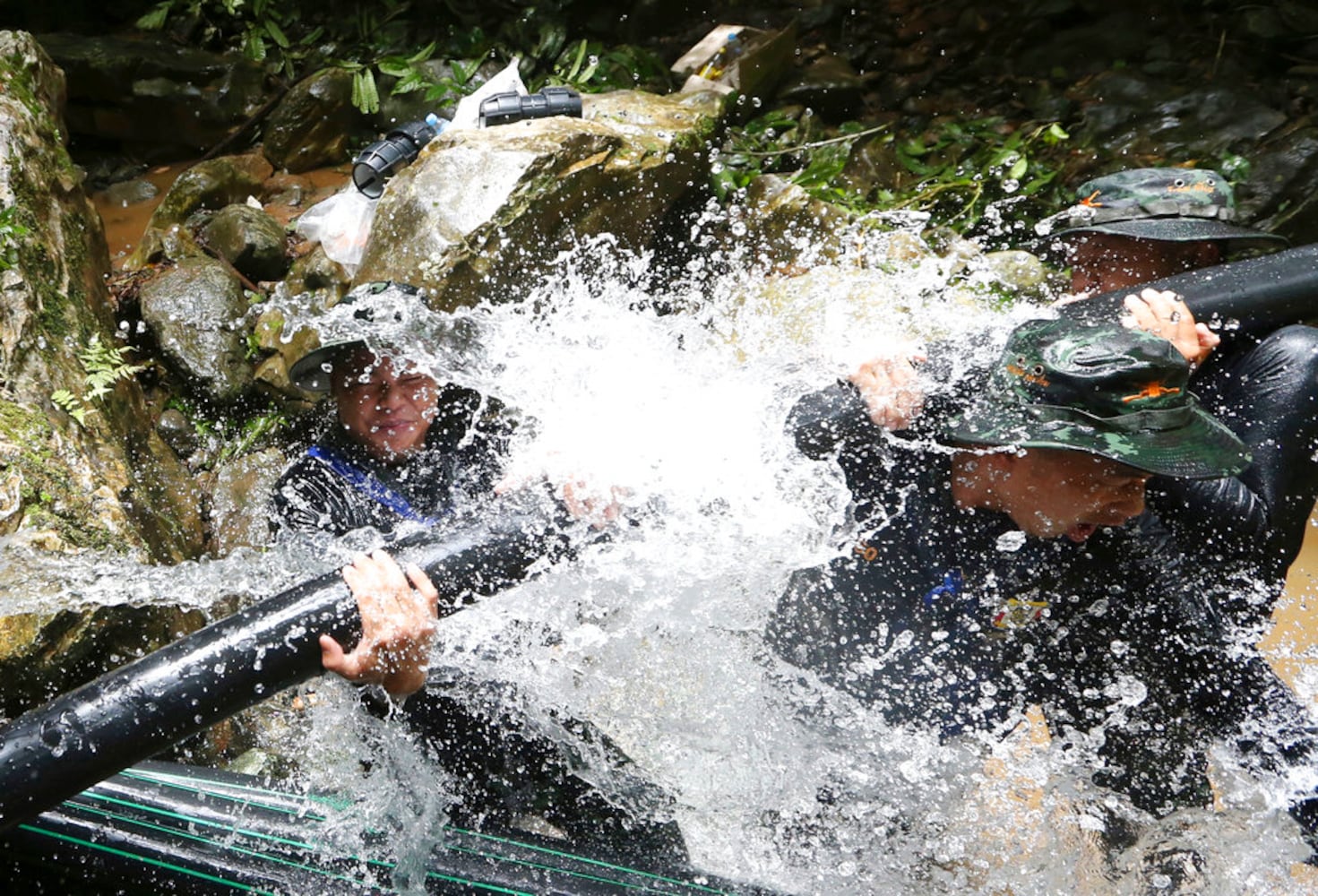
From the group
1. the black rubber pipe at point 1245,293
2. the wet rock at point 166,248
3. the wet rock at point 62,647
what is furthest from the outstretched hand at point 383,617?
the wet rock at point 166,248

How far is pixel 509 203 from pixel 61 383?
5.85ft

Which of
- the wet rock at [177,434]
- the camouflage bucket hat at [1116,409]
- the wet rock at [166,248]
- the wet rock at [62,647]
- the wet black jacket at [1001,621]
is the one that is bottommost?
the wet rock at [177,434]

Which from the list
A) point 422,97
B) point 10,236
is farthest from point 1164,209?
point 422,97

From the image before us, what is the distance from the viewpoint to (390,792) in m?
2.32

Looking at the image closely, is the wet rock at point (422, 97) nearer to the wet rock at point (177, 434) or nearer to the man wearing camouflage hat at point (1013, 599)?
the wet rock at point (177, 434)

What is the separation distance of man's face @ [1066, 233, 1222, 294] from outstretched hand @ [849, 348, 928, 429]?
74cm

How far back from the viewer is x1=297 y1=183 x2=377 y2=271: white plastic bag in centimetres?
497

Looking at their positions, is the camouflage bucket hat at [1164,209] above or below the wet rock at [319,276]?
above

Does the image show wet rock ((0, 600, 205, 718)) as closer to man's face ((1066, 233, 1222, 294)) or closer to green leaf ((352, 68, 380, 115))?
man's face ((1066, 233, 1222, 294))

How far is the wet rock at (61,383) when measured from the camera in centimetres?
279

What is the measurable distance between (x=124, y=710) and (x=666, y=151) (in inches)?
146

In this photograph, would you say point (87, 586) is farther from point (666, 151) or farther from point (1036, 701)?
point (666, 151)

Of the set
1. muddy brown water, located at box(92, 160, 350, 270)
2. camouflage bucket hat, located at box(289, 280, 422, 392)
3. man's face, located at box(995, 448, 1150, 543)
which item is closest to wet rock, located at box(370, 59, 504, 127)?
muddy brown water, located at box(92, 160, 350, 270)

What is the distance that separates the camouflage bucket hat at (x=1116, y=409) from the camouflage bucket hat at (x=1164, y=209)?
2.66 feet
